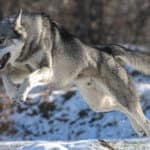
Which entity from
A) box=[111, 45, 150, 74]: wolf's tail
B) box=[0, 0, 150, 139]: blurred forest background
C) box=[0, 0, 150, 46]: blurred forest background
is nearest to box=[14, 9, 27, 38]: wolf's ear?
box=[111, 45, 150, 74]: wolf's tail

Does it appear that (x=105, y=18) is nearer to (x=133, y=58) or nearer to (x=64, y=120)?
(x=64, y=120)

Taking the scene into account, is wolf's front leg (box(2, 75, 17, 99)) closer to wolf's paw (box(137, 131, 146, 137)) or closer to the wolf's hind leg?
the wolf's hind leg

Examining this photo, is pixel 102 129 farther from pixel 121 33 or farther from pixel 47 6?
pixel 47 6

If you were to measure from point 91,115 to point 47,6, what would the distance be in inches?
271

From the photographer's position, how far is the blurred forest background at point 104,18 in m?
18.9

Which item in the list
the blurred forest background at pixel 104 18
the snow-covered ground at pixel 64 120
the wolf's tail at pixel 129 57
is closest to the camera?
the wolf's tail at pixel 129 57

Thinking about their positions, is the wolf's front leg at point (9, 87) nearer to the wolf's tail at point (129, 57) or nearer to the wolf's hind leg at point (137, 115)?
the wolf's tail at point (129, 57)

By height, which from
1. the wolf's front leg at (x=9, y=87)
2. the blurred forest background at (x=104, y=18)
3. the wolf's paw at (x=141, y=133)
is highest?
the wolf's front leg at (x=9, y=87)

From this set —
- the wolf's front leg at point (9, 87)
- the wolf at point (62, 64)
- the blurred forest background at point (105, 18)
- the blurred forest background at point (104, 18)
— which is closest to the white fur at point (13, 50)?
the wolf at point (62, 64)

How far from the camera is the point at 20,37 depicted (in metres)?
8.30

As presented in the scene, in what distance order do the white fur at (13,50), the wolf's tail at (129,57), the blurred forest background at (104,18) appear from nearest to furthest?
the white fur at (13,50), the wolf's tail at (129,57), the blurred forest background at (104,18)

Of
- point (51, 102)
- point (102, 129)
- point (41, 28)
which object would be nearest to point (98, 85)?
point (41, 28)

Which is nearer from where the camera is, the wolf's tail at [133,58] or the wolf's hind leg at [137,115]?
the wolf's hind leg at [137,115]

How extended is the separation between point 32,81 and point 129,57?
1.67 m
